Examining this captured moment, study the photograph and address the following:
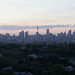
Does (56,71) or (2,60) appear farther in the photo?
(2,60)

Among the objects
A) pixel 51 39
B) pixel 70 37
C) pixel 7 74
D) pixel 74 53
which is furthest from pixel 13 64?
pixel 70 37

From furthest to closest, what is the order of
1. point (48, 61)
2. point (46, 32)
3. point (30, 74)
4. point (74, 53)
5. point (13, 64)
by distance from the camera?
1. point (46, 32)
2. point (74, 53)
3. point (48, 61)
4. point (13, 64)
5. point (30, 74)

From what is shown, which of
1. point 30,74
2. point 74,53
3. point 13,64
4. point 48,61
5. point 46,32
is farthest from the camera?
point 46,32

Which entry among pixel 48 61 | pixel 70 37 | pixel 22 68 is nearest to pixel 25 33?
pixel 70 37

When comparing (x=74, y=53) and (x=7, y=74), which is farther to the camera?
(x=74, y=53)

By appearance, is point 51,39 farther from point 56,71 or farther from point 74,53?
point 56,71

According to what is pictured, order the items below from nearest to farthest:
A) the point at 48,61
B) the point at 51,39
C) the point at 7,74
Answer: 1. the point at 7,74
2. the point at 48,61
3. the point at 51,39

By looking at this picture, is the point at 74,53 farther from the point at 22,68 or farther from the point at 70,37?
the point at 70,37

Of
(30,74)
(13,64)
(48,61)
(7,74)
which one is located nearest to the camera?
(7,74)
